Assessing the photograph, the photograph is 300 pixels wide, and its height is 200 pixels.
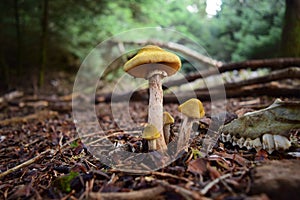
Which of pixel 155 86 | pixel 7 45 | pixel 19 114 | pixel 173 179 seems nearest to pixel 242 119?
pixel 155 86

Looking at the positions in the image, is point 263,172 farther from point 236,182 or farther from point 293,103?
point 293,103

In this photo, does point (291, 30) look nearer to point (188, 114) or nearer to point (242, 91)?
point (242, 91)

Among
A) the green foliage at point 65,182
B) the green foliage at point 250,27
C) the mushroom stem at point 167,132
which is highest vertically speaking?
the green foliage at point 250,27

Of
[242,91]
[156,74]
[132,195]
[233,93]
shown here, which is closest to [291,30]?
[242,91]

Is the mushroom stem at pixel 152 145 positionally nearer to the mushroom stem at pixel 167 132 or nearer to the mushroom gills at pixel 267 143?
the mushroom stem at pixel 167 132

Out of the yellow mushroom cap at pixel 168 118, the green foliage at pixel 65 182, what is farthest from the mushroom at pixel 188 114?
the green foliage at pixel 65 182

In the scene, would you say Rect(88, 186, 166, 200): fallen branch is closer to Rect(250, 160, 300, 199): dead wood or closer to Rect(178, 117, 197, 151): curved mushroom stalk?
Rect(250, 160, 300, 199): dead wood
